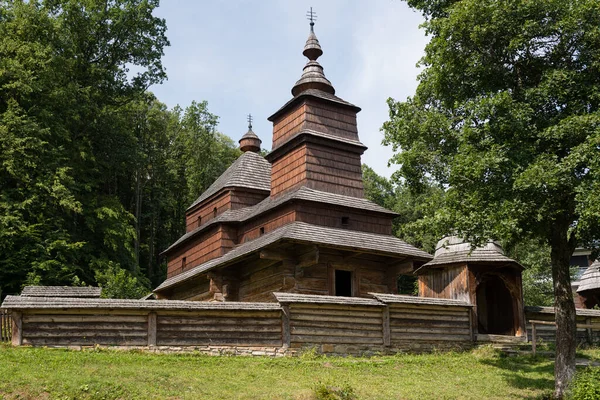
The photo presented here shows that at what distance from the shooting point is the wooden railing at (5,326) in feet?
58.8

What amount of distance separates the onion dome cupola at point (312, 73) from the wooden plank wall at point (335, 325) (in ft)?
36.6

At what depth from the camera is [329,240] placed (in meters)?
22.3

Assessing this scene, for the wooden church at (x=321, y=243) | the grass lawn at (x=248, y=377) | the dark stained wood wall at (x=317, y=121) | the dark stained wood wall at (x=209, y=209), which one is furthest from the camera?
the dark stained wood wall at (x=209, y=209)

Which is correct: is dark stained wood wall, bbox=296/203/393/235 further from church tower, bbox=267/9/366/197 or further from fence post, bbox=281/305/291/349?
fence post, bbox=281/305/291/349

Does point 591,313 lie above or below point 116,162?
below

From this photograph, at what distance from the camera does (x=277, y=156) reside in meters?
26.8

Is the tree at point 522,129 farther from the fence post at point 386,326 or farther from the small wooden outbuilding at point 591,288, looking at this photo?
the small wooden outbuilding at point 591,288

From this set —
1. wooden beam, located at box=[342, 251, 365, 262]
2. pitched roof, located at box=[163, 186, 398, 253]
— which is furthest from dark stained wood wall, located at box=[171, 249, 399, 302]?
pitched roof, located at box=[163, 186, 398, 253]

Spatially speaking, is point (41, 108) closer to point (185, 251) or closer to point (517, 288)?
point (185, 251)

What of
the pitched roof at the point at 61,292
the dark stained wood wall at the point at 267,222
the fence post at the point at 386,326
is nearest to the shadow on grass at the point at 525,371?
the fence post at the point at 386,326

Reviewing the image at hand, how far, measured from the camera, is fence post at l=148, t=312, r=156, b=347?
1777 centimetres

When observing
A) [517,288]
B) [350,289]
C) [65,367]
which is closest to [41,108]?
[350,289]

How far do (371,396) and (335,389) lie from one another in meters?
0.95

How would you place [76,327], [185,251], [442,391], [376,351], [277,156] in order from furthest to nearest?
[185,251]
[277,156]
[376,351]
[76,327]
[442,391]
